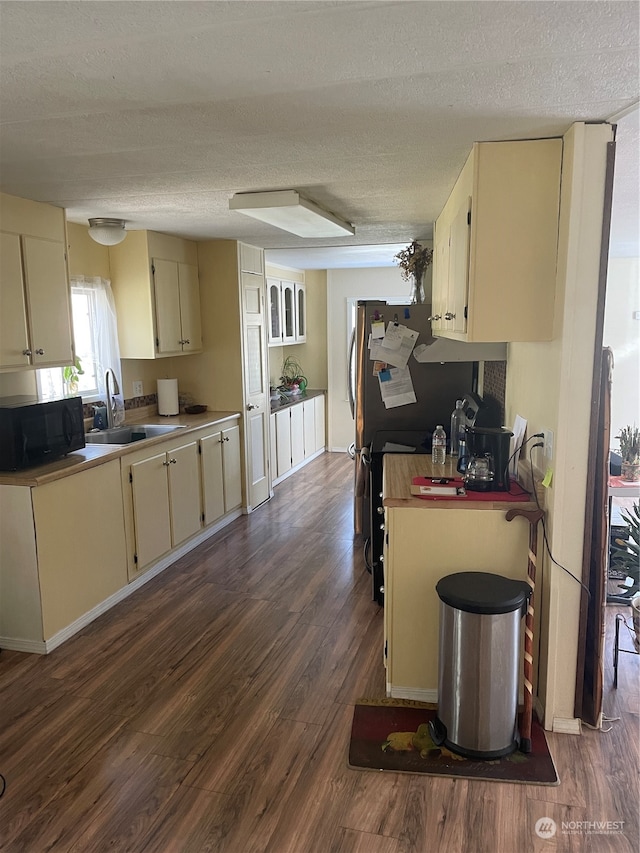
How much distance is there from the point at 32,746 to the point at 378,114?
266cm

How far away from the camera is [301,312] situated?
305 inches

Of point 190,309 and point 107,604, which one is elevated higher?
point 190,309

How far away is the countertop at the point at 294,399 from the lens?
6399mm

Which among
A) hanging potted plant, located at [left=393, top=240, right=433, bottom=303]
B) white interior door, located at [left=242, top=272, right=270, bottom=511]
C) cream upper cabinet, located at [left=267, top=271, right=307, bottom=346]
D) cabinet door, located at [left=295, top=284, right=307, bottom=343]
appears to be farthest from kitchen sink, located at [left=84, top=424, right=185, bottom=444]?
cabinet door, located at [left=295, top=284, right=307, bottom=343]

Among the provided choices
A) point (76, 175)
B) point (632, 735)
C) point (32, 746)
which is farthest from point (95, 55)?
point (632, 735)

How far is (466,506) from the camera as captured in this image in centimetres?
245

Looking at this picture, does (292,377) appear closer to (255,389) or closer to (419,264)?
(255,389)

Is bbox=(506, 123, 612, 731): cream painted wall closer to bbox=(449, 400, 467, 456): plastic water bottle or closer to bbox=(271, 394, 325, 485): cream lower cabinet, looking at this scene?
bbox=(449, 400, 467, 456): plastic water bottle

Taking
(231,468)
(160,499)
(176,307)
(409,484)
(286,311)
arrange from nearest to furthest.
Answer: (409,484) < (160,499) < (176,307) < (231,468) < (286,311)

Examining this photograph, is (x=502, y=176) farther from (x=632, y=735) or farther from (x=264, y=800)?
(x=264, y=800)

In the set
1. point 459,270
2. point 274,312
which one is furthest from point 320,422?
point 459,270

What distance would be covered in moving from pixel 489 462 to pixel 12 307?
245cm

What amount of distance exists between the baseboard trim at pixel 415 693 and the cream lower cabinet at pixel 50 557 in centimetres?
173

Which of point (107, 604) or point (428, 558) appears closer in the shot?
point (428, 558)
